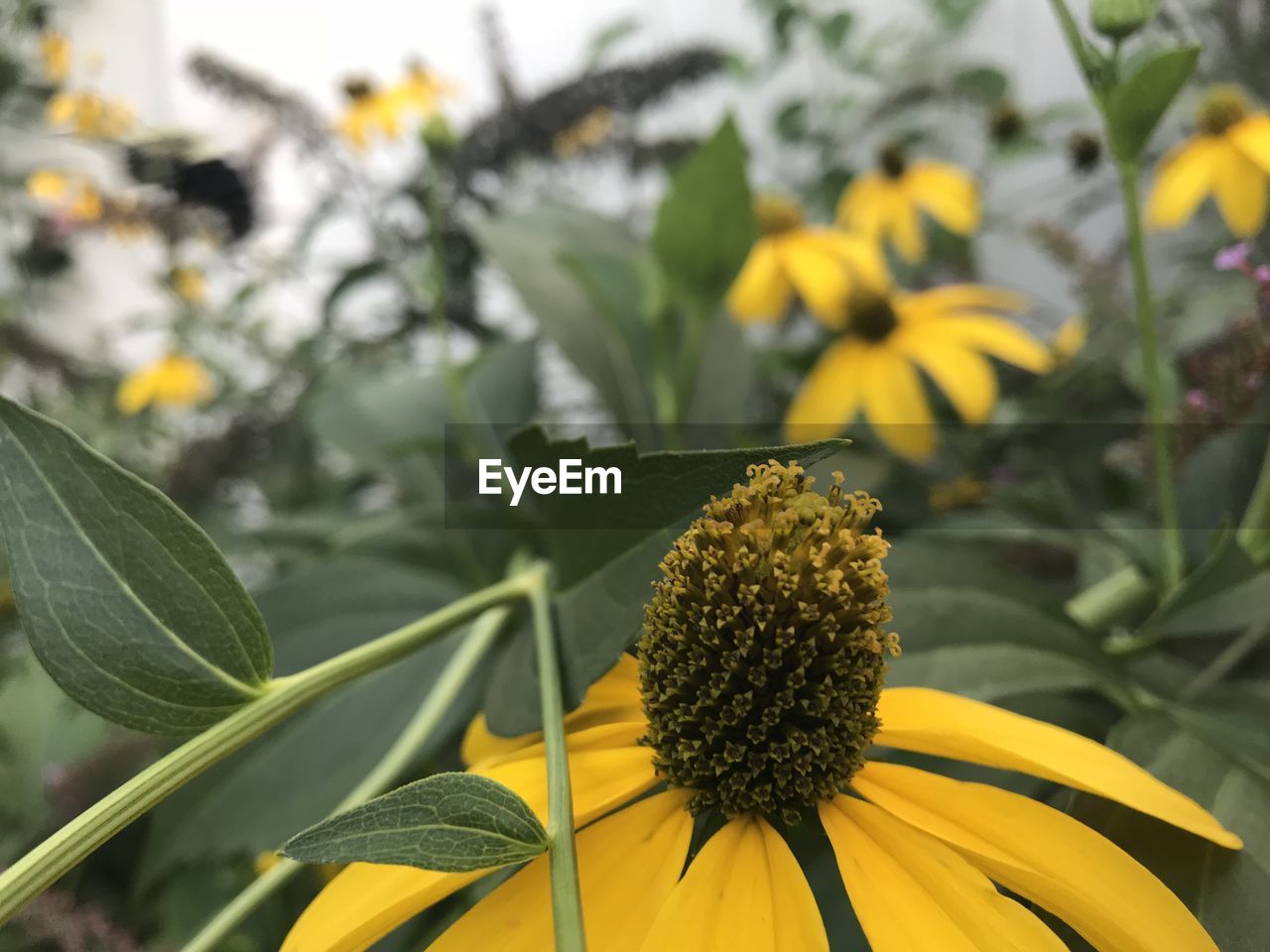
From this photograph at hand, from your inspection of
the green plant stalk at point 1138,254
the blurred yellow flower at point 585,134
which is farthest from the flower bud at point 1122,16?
the blurred yellow flower at point 585,134

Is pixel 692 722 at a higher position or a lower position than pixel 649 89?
lower

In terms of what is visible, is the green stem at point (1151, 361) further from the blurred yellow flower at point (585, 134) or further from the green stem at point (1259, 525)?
the blurred yellow flower at point (585, 134)

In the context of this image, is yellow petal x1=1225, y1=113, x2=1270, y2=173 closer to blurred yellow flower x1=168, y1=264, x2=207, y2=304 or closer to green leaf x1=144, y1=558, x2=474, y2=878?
green leaf x1=144, y1=558, x2=474, y2=878

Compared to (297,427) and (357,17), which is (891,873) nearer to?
(297,427)

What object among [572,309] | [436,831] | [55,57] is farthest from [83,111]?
[436,831]

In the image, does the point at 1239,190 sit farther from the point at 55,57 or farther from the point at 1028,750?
the point at 55,57

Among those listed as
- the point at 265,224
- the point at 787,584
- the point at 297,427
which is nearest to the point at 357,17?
the point at 265,224
